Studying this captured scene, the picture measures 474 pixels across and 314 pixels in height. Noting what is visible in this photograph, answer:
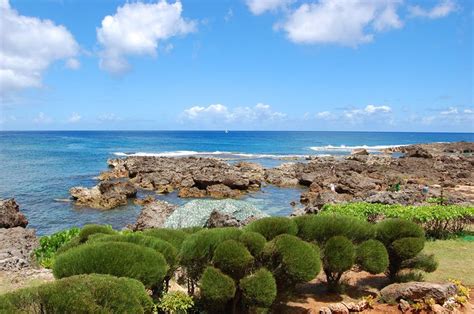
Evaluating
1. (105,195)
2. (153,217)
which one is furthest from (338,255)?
(105,195)

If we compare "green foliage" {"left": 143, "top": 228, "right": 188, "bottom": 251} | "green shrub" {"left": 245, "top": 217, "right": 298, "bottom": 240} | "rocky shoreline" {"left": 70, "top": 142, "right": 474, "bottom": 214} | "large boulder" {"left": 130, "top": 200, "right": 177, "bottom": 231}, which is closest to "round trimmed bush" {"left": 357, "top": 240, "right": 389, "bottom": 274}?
"green shrub" {"left": 245, "top": 217, "right": 298, "bottom": 240}

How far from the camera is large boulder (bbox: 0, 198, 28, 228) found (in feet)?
71.3

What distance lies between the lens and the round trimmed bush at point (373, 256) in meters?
10.6

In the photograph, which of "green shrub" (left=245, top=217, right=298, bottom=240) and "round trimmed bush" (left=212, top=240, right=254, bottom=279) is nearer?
"round trimmed bush" (left=212, top=240, right=254, bottom=279)

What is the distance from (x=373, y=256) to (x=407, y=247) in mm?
1112

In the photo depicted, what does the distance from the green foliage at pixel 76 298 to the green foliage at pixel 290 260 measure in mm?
4001

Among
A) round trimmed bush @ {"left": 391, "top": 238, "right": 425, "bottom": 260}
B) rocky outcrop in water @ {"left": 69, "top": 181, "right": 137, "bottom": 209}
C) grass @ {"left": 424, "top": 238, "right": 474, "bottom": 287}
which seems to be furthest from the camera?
→ rocky outcrop in water @ {"left": 69, "top": 181, "right": 137, "bottom": 209}

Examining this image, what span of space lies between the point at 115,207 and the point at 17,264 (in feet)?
57.7

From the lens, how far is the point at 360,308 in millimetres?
9961

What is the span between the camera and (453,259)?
13.6 metres

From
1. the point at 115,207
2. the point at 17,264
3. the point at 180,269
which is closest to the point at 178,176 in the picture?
the point at 115,207

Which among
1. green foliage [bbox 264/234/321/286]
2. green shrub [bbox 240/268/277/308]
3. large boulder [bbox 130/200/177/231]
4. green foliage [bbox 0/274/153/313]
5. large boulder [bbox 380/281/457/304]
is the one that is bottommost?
large boulder [bbox 130/200/177/231]

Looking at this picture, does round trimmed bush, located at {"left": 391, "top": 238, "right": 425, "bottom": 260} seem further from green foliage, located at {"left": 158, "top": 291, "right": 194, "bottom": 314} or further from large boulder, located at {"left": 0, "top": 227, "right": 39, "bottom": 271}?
large boulder, located at {"left": 0, "top": 227, "right": 39, "bottom": 271}

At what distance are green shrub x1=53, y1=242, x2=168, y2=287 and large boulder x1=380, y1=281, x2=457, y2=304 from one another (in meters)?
5.83
